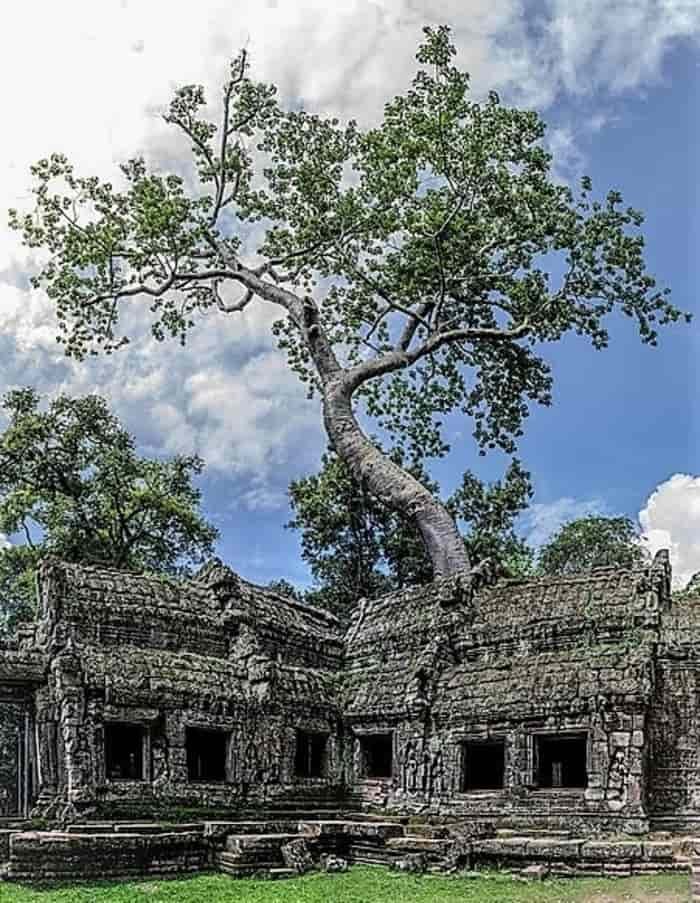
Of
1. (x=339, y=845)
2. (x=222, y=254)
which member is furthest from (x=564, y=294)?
(x=339, y=845)

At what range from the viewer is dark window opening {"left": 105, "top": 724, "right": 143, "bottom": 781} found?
61.5 ft

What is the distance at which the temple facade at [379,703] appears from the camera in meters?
17.9

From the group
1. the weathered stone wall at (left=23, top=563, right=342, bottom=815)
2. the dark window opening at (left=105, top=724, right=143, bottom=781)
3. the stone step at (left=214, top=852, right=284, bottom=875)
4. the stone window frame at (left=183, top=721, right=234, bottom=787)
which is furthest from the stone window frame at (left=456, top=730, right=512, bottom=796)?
the dark window opening at (left=105, top=724, right=143, bottom=781)

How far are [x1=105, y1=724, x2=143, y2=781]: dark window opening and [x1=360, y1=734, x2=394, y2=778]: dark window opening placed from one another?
434 cm

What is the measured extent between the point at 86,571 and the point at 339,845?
6.43 meters

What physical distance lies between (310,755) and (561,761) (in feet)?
15.3

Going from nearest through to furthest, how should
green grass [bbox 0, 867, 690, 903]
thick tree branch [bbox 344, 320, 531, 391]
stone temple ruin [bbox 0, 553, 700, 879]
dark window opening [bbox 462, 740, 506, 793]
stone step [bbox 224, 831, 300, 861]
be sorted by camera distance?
green grass [bbox 0, 867, 690, 903], stone step [bbox 224, 831, 300, 861], stone temple ruin [bbox 0, 553, 700, 879], dark window opening [bbox 462, 740, 506, 793], thick tree branch [bbox 344, 320, 531, 391]

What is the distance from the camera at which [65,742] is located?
1789cm

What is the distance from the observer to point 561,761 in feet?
62.5

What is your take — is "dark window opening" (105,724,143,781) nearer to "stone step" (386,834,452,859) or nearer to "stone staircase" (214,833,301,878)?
"stone staircase" (214,833,301,878)

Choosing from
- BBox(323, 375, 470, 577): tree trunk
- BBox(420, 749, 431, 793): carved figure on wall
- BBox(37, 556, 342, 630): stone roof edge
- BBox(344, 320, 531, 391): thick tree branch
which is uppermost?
BBox(344, 320, 531, 391): thick tree branch

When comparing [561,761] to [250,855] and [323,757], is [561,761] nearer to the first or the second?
[323,757]

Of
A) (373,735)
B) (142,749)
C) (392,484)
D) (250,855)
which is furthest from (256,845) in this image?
(392,484)

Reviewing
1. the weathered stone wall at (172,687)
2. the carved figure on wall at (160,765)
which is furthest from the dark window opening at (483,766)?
the carved figure on wall at (160,765)
